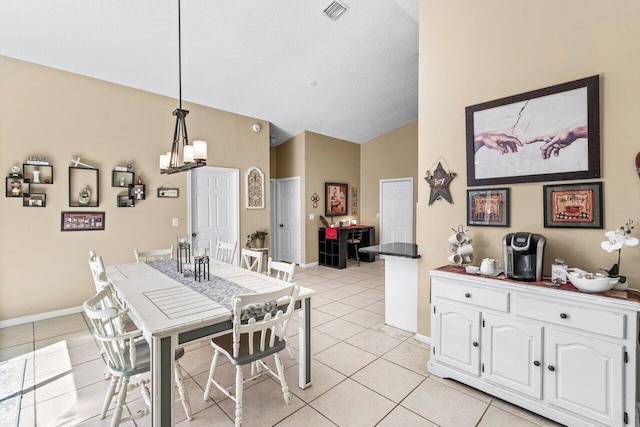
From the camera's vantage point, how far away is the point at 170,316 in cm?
171

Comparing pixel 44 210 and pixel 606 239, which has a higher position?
pixel 44 210

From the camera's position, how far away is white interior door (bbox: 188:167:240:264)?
195 inches

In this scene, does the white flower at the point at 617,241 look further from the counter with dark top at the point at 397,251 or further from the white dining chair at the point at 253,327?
the white dining chair at the point at 253,327

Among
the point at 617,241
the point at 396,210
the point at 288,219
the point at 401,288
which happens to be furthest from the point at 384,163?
the point at 617,241

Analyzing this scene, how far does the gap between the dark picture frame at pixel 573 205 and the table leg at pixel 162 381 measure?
272 centimetres

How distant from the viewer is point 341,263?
252 inches

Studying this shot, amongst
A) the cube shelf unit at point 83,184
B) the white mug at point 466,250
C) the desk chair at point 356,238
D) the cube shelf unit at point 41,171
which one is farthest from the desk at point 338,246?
the cube shelf unit at point 41,171

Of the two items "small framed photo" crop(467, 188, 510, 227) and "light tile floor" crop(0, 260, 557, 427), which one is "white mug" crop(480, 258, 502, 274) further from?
"light tile floor" crop(0, 260, 557, 427)

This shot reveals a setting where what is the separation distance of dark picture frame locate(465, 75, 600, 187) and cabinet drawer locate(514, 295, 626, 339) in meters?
0.95

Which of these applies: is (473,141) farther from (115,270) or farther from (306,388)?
(115,270)

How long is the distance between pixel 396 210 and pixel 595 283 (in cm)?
542

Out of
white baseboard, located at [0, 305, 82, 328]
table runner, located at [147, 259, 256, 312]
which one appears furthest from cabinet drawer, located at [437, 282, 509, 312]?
white baseboard, located at [0, 305, 82, 328]

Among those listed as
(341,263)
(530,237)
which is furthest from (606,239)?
(341,263)

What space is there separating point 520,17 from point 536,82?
553 millimetres
